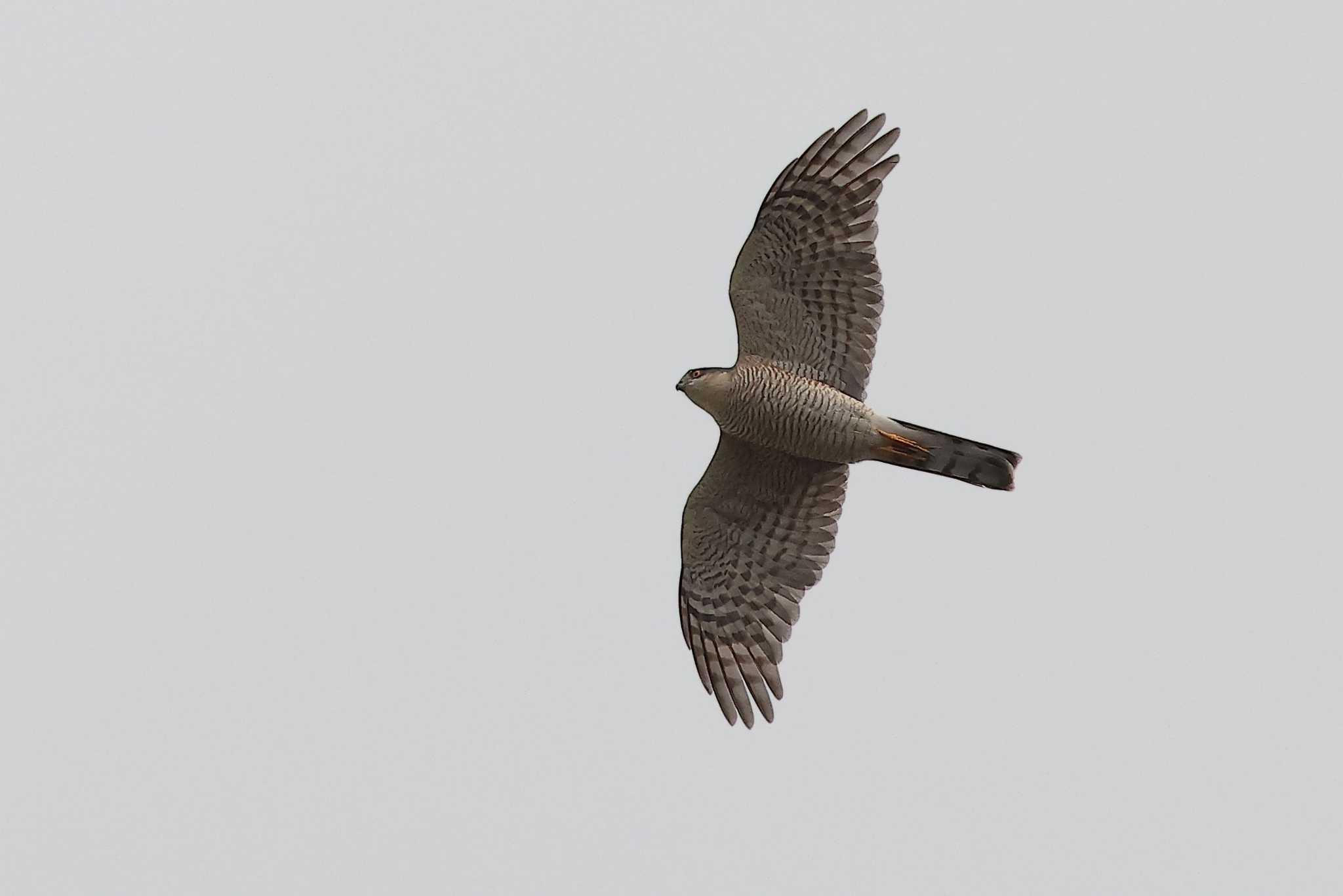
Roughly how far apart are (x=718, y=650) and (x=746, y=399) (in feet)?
7.53

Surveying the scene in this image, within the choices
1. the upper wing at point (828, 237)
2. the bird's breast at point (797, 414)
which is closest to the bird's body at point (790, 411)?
the bird's breast at point (797, 414)

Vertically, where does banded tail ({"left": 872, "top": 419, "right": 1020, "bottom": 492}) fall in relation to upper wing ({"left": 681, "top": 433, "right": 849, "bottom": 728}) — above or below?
above

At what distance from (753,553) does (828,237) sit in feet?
9.30

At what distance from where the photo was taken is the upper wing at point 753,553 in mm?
17844

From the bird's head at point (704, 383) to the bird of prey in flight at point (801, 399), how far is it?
0.01 meters

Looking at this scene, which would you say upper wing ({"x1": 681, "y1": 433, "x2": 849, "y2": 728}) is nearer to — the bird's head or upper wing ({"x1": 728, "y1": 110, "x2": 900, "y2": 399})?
the bird's head

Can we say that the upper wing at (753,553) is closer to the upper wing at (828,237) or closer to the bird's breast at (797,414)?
the bird's breast at (797,414)

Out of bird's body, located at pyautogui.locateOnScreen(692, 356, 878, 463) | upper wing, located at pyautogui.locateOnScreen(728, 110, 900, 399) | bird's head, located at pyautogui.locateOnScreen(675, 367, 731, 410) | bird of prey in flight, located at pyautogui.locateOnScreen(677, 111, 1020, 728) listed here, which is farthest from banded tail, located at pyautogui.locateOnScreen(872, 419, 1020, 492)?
bird's head, located at pyautogui.locateOnScreen(675, 367, 731, 410)

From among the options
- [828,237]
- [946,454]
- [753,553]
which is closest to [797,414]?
[946,454]

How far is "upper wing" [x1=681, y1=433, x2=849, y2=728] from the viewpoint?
703 inches

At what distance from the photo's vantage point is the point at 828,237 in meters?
16.9

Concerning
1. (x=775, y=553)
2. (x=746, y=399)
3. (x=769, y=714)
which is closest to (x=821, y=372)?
(x=746, y=399)

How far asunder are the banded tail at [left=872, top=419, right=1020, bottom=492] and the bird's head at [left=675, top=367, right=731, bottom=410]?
4.29 ft

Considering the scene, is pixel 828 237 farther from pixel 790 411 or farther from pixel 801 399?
pixel 790 411
